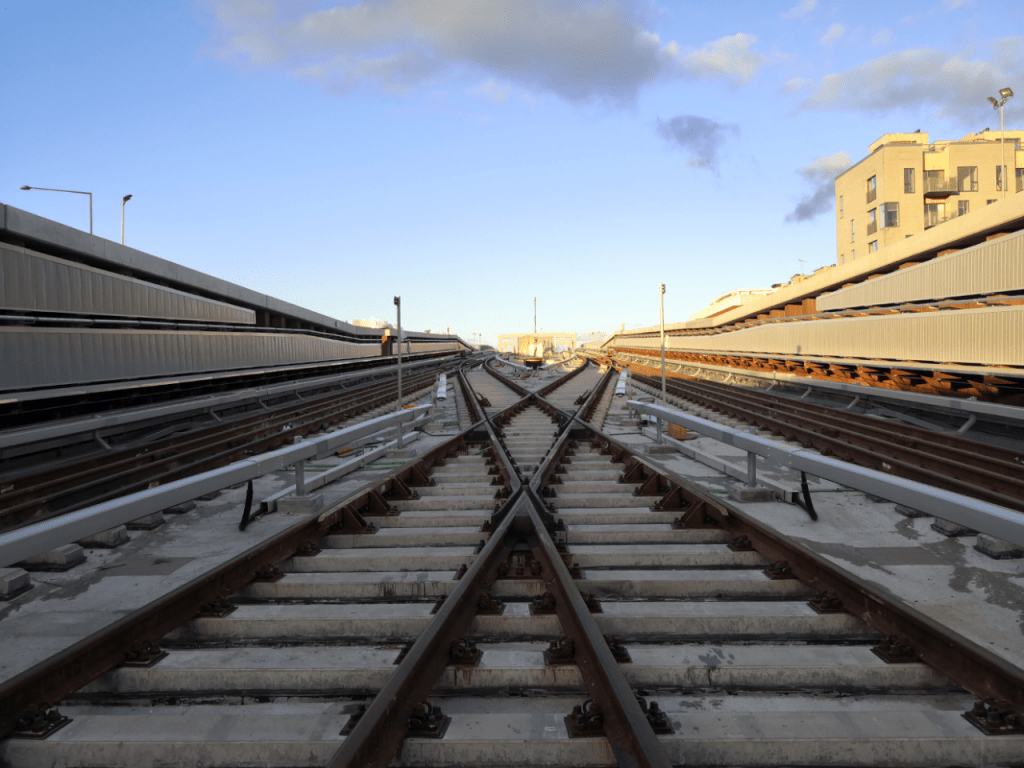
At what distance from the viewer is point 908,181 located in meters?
41.7

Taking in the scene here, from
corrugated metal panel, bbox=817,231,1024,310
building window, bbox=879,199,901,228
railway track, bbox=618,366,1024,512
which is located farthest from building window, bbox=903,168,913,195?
railway track, bbox=618,366,1024,512

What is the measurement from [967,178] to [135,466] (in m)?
54.6

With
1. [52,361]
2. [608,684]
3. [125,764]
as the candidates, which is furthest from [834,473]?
[52,361]

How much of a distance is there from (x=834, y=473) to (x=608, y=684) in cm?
327

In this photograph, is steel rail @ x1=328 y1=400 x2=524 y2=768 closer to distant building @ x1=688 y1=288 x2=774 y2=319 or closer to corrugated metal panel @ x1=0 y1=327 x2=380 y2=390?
corrugated metal panel @ x1=0 y1=327 x2=380 y2=390

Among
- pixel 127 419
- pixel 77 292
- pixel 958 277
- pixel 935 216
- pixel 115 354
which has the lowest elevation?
pixel 127 419

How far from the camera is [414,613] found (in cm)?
346

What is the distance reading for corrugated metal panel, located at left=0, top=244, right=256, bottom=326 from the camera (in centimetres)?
1002

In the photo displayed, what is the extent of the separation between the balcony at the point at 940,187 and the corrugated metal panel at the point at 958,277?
3218cm

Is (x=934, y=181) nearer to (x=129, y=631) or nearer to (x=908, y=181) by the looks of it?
(x=908, y=181)

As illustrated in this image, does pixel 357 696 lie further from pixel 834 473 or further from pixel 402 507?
pixel 834 473

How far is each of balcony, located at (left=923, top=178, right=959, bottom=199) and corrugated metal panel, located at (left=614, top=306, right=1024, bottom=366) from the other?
28.9m

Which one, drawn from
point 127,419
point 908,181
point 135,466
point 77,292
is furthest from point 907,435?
point 908,181

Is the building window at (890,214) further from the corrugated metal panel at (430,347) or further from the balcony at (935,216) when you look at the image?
the corrugated metal panel at (430,347)
